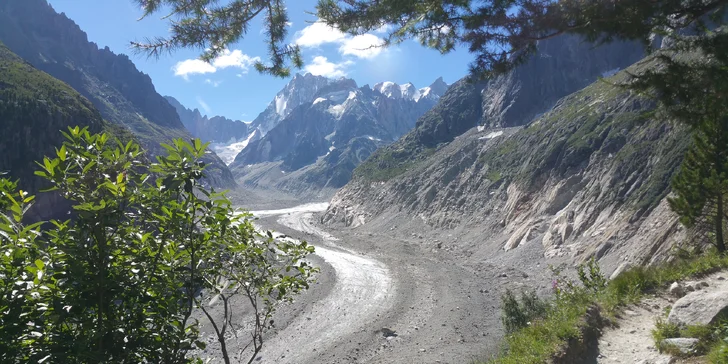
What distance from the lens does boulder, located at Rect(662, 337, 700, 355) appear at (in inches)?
245

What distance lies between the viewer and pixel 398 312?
28.9m

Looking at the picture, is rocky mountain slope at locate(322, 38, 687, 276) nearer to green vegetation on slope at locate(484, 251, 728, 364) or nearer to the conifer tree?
the conifer tree

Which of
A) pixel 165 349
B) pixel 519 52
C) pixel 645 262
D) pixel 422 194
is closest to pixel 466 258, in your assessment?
pixel 645 262

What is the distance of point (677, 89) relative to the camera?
5.71m

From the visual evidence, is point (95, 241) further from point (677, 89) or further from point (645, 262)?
point (645, 262)

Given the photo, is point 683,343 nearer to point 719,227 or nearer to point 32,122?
point 719,227

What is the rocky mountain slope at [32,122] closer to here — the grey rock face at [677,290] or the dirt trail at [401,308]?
the dirt trail at [401,308]

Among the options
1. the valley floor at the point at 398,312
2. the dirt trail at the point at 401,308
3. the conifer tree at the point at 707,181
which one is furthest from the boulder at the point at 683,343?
the dirt trail at the point at 401,308

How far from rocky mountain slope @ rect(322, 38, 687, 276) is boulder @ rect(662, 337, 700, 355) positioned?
A: 334 centimetres

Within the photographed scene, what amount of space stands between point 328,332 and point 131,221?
24.5 m

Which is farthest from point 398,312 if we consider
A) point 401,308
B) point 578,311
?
point 578,311

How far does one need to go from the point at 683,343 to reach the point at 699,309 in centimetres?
101

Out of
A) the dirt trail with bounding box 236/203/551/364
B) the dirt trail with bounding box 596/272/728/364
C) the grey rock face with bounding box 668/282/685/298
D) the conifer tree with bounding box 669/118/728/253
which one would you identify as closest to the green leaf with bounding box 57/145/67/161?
the dirt trail with bounding box 596/272/728/364

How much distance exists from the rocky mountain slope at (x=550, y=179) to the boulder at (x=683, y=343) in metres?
3.34
